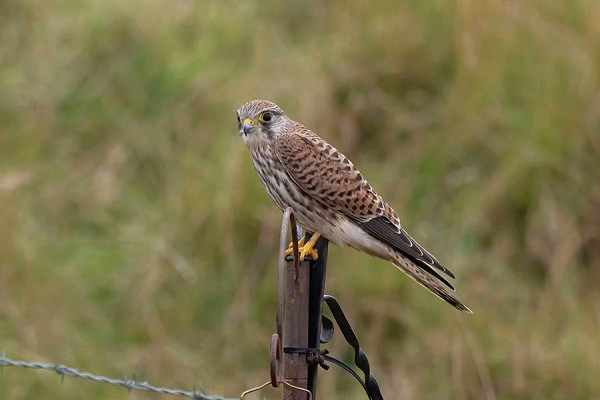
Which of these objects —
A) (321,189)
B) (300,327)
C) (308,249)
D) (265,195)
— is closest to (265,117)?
(321,189)

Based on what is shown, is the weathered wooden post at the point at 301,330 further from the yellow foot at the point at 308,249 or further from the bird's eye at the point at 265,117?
the bird's eye at the point at 265,117

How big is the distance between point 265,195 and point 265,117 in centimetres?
178

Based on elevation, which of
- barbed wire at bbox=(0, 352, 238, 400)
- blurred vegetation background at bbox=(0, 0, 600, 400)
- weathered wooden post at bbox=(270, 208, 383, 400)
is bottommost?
weathered wooden post at bbox=(270, 208, 383, 400)

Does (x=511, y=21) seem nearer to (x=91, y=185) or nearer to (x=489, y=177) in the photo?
(x=489, y=177)

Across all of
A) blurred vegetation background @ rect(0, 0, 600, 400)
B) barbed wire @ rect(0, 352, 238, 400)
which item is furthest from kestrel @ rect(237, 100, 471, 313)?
blurred vegetation background @ rect(0, 0, 600, 400)

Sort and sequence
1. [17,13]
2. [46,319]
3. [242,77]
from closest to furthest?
[46,319] → [242,77] → [17,13]

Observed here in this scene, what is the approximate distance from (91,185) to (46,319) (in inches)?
52.4

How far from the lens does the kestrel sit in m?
3.83

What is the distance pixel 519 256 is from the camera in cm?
577

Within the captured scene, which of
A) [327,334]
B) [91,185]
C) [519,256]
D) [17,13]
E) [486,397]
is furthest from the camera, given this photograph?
[17,13]

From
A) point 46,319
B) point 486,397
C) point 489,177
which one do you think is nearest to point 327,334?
point 486,397

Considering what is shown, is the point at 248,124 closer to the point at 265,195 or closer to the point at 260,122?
the point at 260,122

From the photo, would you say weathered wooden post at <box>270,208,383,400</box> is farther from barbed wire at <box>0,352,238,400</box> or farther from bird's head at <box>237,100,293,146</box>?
bird's head at <box>237,100,293,146</box>

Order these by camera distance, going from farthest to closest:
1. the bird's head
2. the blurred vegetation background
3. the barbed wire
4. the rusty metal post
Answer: the blurred vegetation background
the bird's head
the barbed wire
the rusty metal post
